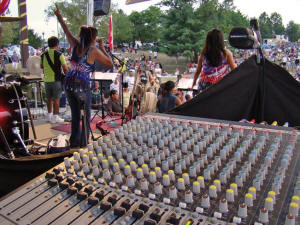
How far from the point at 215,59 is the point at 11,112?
2.35 meters

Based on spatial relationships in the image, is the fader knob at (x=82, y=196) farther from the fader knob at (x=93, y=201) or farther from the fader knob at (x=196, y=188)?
the fader knob at (x=196, y=188)

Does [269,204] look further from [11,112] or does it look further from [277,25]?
[277,25]

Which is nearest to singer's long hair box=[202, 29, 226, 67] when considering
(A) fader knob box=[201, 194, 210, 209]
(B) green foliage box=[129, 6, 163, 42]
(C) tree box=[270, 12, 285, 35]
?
(A) fader knob box=[201, 194, 210, 209]

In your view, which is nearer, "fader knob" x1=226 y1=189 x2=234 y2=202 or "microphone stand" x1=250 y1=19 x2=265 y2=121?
"fader knob" x1=226 y1=189 x2=234 y2=202

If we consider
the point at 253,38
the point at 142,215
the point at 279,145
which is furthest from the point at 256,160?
the point at 253,38

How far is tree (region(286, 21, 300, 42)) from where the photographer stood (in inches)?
2195

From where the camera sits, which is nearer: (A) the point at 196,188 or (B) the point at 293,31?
(A) the point at 196,188

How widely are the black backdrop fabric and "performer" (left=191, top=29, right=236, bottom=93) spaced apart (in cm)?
101

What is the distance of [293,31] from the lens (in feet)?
184

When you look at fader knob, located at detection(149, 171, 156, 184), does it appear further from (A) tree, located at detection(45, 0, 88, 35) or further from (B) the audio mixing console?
(A) tree, located at detection(45, 0, 88, 35)

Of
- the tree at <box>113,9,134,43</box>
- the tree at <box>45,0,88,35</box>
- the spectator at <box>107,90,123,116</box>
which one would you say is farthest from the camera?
the tree at <box>113,9,134,43</box>

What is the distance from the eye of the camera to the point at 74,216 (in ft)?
3.05

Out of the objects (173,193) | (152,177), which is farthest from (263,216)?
(152,177)

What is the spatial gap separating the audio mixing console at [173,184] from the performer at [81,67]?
1985 millimetres
